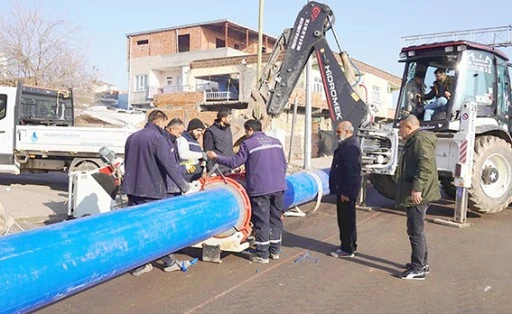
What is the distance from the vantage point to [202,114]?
Result: 82.5 ft

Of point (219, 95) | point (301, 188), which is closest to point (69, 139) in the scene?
point (301, 188)

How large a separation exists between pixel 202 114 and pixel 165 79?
18670mm

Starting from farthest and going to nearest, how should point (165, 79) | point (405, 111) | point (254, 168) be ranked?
point (165, 79) → point (405, 111) → point (254, 168)

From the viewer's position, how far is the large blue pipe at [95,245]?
2.93 m

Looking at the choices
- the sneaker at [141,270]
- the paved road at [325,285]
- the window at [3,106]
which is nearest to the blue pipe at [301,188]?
the paved road at [325,285]

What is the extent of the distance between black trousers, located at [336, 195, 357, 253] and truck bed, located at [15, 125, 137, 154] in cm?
626

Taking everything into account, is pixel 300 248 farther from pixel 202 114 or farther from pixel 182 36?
pixel 182 36

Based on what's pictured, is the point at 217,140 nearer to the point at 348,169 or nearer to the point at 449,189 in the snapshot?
the point at 348,169

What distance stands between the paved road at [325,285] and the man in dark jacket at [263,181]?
24 centimetres

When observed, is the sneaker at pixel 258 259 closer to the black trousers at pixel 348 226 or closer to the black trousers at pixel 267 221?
the black trousers at pixel 267 221

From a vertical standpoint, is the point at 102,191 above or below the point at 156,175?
below

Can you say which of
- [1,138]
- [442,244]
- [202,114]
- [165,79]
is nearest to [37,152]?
[1,138]

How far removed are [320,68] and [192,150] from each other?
9.78 feet

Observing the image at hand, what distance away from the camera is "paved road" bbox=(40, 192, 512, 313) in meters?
4.25
